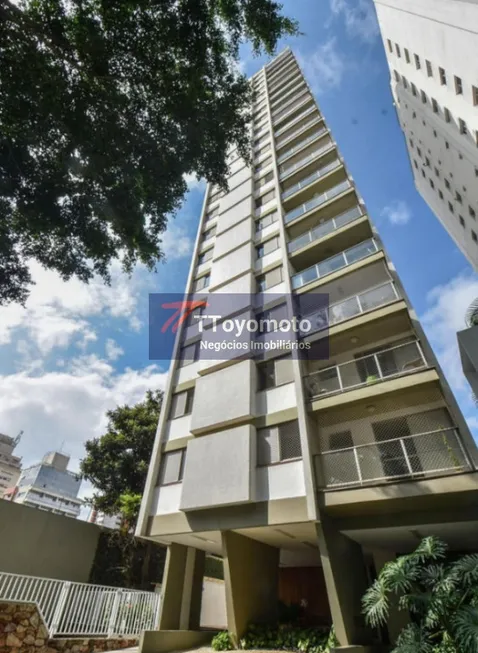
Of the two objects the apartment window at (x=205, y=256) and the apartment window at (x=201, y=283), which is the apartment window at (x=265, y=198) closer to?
the apartment window at (x=205, y=256)

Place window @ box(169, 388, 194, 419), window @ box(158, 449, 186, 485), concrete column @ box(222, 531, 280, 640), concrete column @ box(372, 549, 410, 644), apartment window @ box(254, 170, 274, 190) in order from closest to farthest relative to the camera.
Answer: concrete column @ box(372, 549, 410, 644) < concrete column @ box(222, 531, 280, 640) < window @ box(158, 449, 186, 485) < window @ box(169, 388, 194, 419) < apartment window @ box(254, 170, 274, 190)

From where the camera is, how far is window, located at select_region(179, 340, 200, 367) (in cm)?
1471

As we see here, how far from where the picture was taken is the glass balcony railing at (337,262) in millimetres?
12820

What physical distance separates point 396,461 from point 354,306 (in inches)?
212

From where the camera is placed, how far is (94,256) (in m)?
11.3

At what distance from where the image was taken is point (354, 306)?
37.9 feet

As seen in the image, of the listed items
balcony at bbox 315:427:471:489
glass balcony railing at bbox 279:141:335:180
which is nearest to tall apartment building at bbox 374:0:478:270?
glass balcony railing at bbox 279:141:335:180

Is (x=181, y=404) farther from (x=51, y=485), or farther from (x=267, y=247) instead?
(x=51, y=485)

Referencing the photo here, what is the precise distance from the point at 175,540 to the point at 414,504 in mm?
7813

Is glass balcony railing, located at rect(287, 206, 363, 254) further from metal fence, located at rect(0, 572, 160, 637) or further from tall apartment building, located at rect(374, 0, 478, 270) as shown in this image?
metal fence, located at rect(0, 572, 160, 637)

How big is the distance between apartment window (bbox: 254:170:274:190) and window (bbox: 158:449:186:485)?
17419 mm

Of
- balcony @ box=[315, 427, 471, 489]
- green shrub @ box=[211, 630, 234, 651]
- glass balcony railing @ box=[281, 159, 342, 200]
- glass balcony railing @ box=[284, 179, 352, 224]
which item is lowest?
green shrub @ box=[211, 630, 234, 651]

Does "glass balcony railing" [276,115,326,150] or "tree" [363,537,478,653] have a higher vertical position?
"glass balcony railing" [276,115,326,150]

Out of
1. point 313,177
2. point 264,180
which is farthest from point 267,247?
point 264,180
